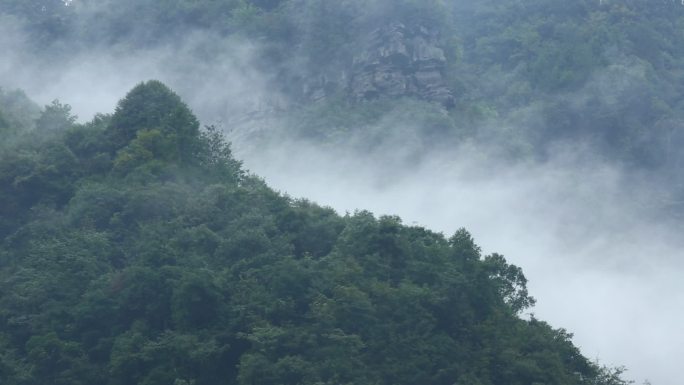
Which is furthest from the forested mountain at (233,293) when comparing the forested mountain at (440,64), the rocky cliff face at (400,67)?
the rocky cliff face at (400,67)

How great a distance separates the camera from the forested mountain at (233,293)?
33000mm

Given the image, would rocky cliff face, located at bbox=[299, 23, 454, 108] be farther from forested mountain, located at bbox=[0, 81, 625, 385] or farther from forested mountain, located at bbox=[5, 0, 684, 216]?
forested mountain, located at bbox=[0, 81, 625, 385]

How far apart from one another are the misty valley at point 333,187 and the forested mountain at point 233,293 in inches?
2.7

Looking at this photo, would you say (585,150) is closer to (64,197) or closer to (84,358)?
(64,197)

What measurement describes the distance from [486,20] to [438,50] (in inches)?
410

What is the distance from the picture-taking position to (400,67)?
59.7 meters

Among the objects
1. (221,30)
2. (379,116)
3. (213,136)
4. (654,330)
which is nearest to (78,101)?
(221,30)

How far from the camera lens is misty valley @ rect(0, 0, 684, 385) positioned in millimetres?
33969

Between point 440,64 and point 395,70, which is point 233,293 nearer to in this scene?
point 395,70

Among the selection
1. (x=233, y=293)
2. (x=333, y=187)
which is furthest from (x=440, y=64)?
(x=233, y=293)

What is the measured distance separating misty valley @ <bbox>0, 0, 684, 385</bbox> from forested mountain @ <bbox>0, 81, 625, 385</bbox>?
69 millimetres

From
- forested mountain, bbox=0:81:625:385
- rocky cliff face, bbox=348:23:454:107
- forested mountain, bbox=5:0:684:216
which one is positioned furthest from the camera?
rocky cliff face, bbox=348:23:454:107

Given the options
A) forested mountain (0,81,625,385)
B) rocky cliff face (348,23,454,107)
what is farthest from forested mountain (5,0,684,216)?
forested mountain (0,81,625,385)

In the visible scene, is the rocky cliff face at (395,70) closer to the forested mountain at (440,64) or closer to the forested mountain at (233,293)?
the forested mountain at (440,64)
